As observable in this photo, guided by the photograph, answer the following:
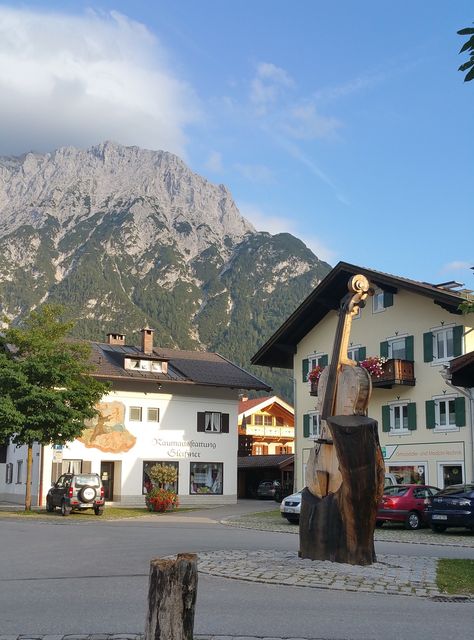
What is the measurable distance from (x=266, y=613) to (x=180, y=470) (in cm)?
3568

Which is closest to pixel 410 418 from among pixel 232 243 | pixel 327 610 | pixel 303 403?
pixel 303 403

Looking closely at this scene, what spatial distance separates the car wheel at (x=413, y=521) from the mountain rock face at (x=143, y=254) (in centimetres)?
9328

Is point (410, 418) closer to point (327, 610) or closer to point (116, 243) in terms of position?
point (327, 610)

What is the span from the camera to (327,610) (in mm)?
9195

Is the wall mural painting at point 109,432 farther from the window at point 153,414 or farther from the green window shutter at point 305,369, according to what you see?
the green window shutter at point 305,369

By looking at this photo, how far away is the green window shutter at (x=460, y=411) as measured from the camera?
3306 centimetres

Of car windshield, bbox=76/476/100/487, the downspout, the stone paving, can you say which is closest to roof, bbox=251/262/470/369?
the downspout

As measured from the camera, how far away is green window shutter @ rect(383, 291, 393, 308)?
38.2 metres

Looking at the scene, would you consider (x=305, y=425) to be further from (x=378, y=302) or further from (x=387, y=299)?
(x=387, y=299)

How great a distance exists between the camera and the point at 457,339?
34.0 meters

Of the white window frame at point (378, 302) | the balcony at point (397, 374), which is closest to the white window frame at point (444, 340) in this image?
the balcony at point (397, 374)

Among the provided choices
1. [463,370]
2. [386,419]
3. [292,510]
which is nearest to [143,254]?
[386,419]

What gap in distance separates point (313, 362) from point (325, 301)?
3.95m

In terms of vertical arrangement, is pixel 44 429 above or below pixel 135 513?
above
